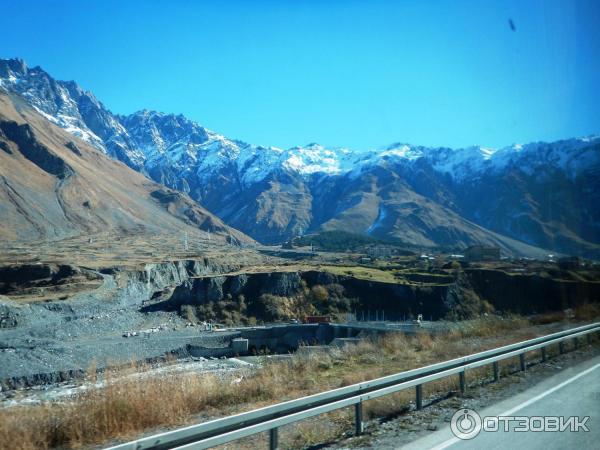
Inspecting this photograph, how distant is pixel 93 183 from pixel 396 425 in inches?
7886

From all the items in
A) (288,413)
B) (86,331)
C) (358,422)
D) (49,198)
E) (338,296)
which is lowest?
(86,331)

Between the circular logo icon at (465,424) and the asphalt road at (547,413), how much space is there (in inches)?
2.7

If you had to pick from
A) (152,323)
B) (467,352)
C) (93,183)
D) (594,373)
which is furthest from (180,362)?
(93,183)

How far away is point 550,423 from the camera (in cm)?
795

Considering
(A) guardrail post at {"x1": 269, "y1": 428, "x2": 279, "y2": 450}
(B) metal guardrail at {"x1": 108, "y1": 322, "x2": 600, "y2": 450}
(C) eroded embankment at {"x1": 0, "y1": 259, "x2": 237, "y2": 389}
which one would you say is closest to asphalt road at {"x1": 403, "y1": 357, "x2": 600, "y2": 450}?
(B) metal guardrail at {"x1": 108, "y1": 322, "x2": 600, "y2": 450}

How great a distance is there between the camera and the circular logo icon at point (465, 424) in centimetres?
754

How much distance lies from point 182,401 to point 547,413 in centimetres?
640

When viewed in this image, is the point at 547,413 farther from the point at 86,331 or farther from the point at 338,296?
the point at 338,296

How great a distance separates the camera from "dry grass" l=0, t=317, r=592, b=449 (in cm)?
706

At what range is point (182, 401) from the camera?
341 inches

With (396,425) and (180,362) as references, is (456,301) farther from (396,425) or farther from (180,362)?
(396,425)

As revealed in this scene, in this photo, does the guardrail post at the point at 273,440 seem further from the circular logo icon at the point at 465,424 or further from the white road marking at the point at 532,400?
the circular logo icon at the point at 465,424

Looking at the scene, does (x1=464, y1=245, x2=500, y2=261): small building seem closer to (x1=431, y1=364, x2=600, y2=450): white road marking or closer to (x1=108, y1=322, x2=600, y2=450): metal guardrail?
(x1=431, y1=364, x2=600, y2=450): white road marking

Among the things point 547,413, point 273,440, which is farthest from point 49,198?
point 547,413
